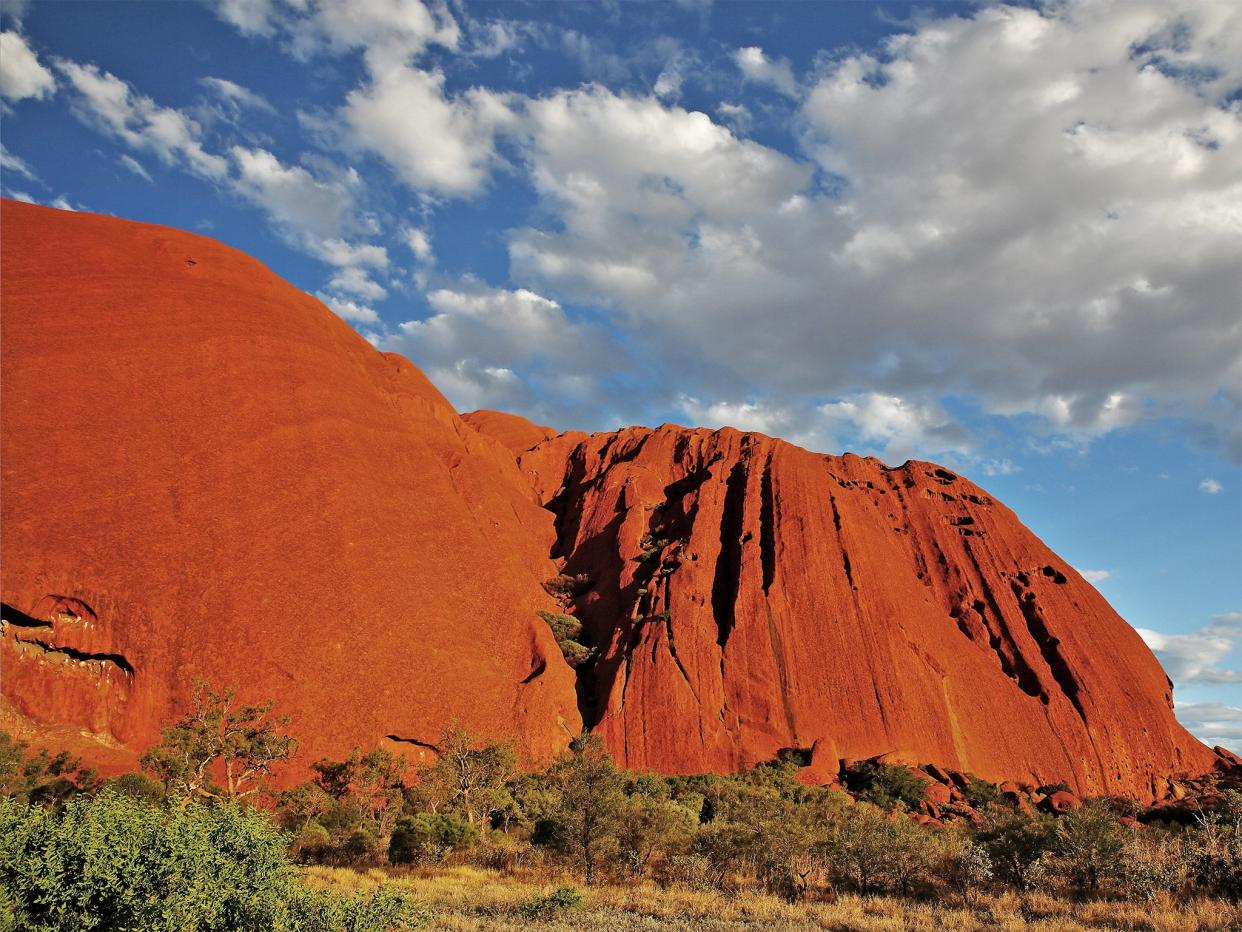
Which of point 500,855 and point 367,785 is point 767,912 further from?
point 367,785

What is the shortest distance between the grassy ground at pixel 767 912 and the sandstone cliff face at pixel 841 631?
26.6 metres

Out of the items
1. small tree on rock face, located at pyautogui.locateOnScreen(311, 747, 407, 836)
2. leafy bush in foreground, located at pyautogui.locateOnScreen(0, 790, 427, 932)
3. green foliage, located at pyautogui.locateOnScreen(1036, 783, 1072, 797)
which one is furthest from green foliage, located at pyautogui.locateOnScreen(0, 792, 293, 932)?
green foliage, located at pyautogui.locateOnScreen(1036, 783, 1072, 797)

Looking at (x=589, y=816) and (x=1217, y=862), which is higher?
(x=589, y=816)

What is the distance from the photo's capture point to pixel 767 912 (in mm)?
16625

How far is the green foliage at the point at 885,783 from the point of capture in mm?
40097

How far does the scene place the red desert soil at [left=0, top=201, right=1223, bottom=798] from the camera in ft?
111

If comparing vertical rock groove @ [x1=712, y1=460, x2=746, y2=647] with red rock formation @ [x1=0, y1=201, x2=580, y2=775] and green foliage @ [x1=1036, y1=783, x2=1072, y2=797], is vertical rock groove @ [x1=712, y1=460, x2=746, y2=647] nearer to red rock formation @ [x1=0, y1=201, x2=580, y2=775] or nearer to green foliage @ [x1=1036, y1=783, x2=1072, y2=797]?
red rock formation @ [x1=0, y1=201, x2=580, y2=775]

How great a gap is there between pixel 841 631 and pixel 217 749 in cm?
4169

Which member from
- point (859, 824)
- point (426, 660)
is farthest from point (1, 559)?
point (859, 824)

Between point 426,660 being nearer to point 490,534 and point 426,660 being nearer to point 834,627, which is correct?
point 490,534

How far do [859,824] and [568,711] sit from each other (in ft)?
76.6

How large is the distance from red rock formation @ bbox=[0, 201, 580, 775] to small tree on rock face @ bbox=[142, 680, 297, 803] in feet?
8.13

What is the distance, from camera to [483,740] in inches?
1480

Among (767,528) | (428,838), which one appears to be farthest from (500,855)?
(767,528)
